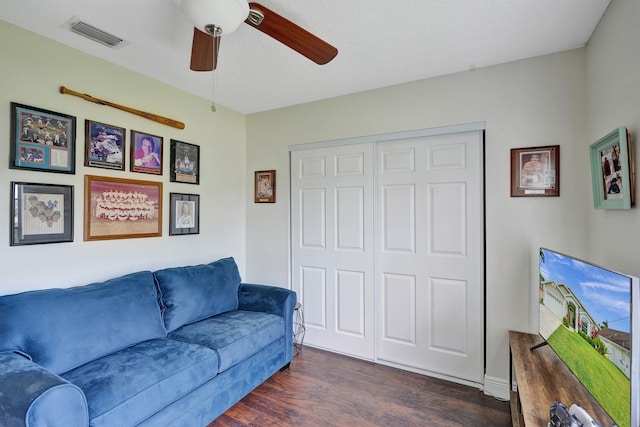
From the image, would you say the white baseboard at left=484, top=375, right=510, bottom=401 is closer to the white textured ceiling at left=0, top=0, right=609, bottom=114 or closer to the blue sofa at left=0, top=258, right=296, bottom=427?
the blue sofa at left=0, top=258, right=296, bottom=427

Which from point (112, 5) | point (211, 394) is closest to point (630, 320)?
point (211, 394)

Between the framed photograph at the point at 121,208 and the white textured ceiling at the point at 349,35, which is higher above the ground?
the white textured ceiling at the point at 349,35

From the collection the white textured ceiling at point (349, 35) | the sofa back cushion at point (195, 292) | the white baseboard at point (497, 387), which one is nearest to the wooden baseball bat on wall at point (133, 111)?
the white textured ceiling at point (349, 35)

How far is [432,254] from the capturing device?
260 centimetres

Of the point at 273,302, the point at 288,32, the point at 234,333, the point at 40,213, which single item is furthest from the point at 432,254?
the point at 40,213

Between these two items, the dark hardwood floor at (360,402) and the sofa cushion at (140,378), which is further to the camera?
the dark hardwood floor at (360,402)

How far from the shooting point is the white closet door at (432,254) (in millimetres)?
2453

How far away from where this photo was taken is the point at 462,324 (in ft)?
8.16

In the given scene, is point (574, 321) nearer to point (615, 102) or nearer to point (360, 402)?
point (615, 102)

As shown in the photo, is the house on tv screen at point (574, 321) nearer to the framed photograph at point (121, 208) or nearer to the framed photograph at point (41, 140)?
the framed photograph at point (121, 208)

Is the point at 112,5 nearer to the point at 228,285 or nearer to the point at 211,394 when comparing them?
the point at 228,285

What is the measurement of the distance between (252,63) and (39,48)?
1.32 metres

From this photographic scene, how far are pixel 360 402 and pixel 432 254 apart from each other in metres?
1.24

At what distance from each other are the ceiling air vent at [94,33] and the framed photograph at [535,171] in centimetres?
282
